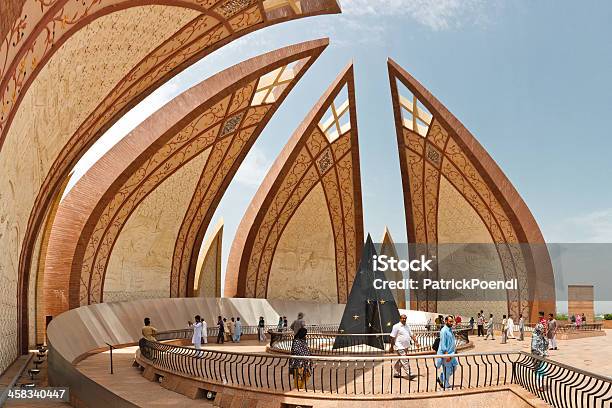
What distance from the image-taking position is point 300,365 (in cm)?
592

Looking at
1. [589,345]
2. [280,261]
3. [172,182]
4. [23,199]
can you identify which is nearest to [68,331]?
[23,199]

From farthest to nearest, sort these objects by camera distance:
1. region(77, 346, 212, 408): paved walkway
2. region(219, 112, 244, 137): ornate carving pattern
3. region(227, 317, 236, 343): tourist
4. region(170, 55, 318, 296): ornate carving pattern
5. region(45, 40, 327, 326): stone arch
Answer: region(227, 317, 236, 343): tourist < region(170, 55, 318, 296): ornate carving pattern < region(219, 112, 244, 137): ornate carving pattern < region(45, 40, 327, 326): stone arch < region(77, 346, 212, 408): paved walkway

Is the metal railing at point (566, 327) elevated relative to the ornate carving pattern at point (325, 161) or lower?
lower

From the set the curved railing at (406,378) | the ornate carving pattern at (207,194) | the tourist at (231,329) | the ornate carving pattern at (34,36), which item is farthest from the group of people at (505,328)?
the ornate carving pattern at (34,36)

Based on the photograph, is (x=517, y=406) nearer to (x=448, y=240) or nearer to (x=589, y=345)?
(x=589, y=345)

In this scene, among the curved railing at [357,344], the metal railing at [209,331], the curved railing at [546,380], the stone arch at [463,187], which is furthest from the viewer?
the stone arch at [463,187]

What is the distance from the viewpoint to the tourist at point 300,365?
5.60 m

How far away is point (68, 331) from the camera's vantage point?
29.1 ft

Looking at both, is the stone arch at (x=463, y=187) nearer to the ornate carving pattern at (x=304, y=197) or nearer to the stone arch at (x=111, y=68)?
the ornate carving pattern at (x=304, y=197)

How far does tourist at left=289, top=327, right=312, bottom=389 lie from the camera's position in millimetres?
5595

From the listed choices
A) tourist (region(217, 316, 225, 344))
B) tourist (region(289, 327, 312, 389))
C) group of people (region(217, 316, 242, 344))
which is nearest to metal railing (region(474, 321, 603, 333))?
group of people (region(217, 316, 242, 344))

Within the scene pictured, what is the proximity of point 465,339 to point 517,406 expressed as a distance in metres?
5.40

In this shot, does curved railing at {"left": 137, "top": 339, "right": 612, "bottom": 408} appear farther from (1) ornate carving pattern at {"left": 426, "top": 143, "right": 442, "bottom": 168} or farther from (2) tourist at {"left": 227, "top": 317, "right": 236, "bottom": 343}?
(1) ornate carving pattern at {"left": 426, "top": 143, "right": 442, "bottom": 168}

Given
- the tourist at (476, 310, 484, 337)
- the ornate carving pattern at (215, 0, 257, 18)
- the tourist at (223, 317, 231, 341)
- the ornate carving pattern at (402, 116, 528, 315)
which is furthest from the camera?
the ornate carving pattern at (402, 116, 528, 315)
